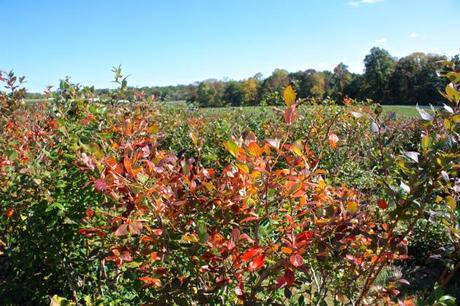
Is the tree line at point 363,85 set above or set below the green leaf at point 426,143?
above

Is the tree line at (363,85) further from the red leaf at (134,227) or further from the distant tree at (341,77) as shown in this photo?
the red leaf at (134,227)

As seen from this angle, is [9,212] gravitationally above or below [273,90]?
below

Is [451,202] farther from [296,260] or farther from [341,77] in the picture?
[341,77]

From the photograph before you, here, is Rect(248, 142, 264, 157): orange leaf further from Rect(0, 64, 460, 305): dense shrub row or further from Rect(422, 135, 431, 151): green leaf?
Rect(422, 135, 431, 151): green leaf

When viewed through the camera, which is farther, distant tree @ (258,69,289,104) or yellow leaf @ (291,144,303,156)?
distant tree @ (258,69,289,104)

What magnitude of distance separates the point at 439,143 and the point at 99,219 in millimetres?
1934

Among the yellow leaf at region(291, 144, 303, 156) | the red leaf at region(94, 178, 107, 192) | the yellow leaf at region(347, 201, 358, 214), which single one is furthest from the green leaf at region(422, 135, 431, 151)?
the red leaf at region(94, 178, 107, 192)

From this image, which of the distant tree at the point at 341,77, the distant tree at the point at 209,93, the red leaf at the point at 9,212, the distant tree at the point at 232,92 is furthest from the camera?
the distant tree at the point at 232,92

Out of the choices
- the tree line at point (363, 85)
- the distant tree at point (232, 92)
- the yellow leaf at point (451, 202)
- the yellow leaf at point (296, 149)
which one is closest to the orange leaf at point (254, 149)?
the yellow leaf at point (296, 149)

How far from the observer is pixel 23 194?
2707 millimetres

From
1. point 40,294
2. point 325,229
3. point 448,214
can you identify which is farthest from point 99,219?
point 448,214

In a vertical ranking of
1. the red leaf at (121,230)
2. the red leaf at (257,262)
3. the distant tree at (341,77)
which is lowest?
the red leaf at (257,262)

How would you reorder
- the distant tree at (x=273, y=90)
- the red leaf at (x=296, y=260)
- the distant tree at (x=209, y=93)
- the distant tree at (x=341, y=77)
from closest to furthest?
the red leaf at (x=296, y=260), the distant tree at (x=341, y=77), the distant tree at (x=273, y=90), the distant tree at (x=209, y=93)

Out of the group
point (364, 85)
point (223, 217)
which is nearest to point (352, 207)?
point (223, 217)
